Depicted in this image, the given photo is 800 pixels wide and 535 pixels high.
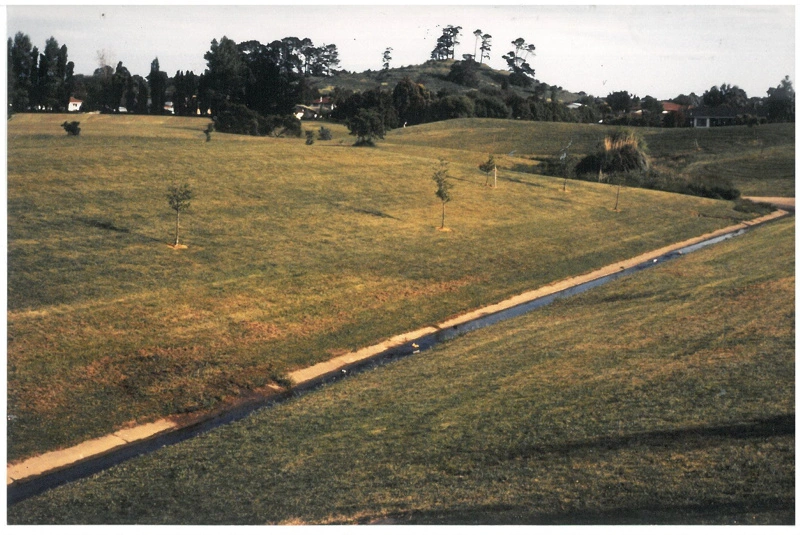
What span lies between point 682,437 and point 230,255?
27006 mm

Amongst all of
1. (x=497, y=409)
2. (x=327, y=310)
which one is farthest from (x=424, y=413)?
(x=327, y=310)

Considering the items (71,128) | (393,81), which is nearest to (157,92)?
(71,128)

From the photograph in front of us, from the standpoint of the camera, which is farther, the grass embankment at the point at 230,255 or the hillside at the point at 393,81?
the hillside at the point at 393,81

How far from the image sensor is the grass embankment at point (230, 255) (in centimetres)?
2717

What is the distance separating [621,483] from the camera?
1714 cm

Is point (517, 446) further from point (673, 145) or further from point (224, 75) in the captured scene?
point (673, 145)

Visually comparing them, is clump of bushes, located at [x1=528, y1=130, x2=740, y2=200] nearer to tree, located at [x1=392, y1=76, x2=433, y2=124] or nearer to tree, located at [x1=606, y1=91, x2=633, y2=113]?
tree, located at [x1=392, y1=76, x2=433, y2=124]

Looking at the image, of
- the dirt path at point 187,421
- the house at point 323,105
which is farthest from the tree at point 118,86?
the dirt path at point 187,421

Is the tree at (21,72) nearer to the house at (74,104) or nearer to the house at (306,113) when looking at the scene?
the house at (74,104)

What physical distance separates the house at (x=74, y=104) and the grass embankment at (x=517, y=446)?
60072mm

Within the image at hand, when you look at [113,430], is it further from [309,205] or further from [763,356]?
[309,205]

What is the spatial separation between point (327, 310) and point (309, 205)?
63.4 feet

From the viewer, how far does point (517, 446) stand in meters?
19.9

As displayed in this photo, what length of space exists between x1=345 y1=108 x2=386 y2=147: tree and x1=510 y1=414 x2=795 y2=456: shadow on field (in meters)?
70.8
